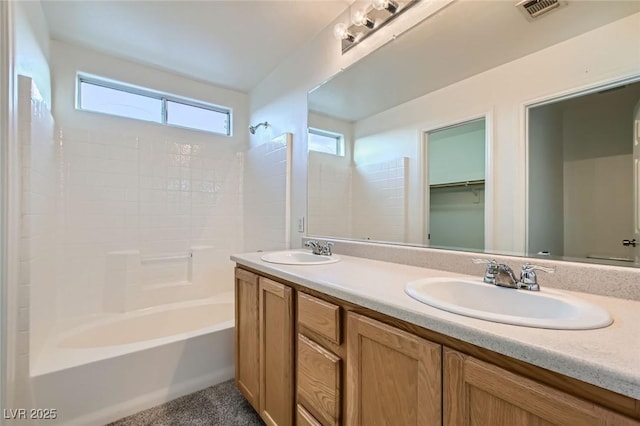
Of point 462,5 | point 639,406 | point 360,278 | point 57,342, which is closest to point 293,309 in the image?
point 360,278

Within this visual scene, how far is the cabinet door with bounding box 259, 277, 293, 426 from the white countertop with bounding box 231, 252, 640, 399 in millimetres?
321

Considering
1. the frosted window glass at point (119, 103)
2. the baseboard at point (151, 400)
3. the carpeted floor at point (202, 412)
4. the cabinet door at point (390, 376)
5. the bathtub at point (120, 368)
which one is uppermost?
the frosted window glass at point (119, 103)

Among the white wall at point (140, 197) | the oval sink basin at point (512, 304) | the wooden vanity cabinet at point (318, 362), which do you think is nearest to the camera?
the oval sink basin at point (512, 304)

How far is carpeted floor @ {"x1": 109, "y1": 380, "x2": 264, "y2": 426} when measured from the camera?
1.61 metres

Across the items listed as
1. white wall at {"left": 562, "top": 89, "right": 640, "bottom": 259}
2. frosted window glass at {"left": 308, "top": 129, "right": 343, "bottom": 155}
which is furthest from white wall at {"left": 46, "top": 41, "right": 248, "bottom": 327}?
white wall at {"left": 562, "top": 89, "right": 640, "bottom": 259}

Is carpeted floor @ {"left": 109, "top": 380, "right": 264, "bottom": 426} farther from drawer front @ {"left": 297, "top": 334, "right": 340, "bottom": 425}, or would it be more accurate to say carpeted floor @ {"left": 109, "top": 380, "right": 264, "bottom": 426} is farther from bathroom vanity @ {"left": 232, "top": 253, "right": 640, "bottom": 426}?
drawer front @ {"left": 297, "top": 334, "right": 340, "bottom": 425}

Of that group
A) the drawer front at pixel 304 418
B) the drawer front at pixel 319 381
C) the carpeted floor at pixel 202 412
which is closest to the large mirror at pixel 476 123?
the drawer front at pixel 319 381

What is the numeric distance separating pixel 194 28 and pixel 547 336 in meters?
2.53

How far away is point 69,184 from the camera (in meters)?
2.24

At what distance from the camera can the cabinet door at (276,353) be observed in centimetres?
126

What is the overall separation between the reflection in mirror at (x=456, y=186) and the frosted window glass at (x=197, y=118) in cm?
233

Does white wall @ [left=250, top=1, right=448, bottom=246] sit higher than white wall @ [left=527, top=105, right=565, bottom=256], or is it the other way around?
white wall @ [left=250, top=1, right=448, bottom=246]

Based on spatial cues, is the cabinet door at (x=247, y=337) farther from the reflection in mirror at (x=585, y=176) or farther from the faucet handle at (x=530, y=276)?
the reflection in mirror at (x=585, y=176)

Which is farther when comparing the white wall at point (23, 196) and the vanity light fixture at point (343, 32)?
the vanity light fixture at point (343, 32)
